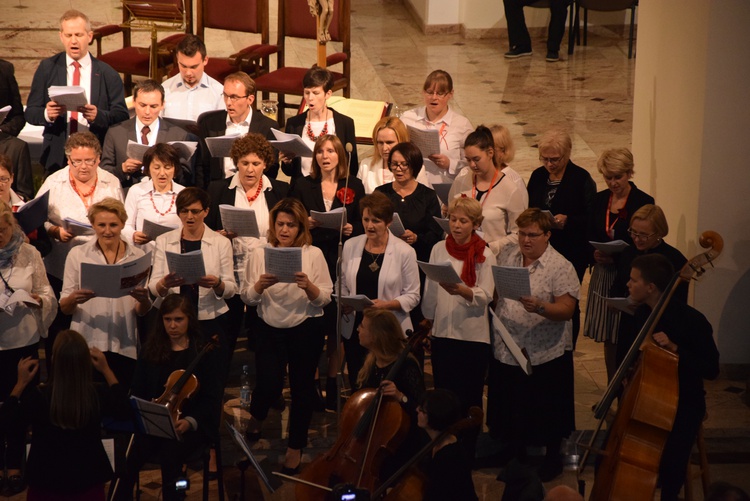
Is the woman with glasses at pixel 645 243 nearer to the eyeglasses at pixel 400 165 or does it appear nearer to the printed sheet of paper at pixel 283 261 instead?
the eyeglasses at pixel 400 165

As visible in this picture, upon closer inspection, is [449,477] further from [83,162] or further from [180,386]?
[83,162]

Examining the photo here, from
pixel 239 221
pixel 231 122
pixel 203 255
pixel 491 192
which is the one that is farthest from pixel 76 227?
pixel 491 192

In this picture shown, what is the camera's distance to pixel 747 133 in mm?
6426

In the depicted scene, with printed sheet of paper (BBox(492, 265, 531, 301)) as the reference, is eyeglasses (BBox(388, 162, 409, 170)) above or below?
above

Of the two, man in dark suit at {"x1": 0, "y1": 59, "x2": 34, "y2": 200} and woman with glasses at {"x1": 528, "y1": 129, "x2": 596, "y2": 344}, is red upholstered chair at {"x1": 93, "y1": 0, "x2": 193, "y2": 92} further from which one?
woman with glasses at {"x1": 528, "y1": 129, "x2": 596, "y2": 344}

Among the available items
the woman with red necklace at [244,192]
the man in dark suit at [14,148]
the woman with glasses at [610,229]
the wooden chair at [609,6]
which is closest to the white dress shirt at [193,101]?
the man in dark suit at [14,148]

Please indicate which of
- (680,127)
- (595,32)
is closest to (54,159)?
(680,127)

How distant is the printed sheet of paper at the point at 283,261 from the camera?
5.49 meters

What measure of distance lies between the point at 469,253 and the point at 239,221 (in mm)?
1222

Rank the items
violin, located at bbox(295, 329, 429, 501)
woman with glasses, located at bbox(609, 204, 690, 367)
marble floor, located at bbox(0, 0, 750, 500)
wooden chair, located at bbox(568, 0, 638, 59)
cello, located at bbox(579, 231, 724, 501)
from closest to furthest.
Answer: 1. cello, located at bbox(579, 231, 724, 501)
2. violin, located at bbox(295, 329, 429, 501)
3. woman with glasses, located at bbox(609, 204, 690, 367)
4. marble floor, located at bbox(0, 0, 750, 500)
5. wooden chair, located at bbox(568, 0, 638, 59)

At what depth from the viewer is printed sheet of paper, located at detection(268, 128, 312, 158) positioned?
6.47 m

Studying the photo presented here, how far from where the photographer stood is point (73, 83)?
730cm

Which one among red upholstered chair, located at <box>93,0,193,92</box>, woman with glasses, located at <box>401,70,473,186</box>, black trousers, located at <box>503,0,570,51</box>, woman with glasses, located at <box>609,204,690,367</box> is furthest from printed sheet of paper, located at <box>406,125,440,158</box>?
black trousers, located at <box>503,0,570,51</box>

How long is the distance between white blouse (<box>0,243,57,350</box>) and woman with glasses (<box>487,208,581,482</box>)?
2.24m
